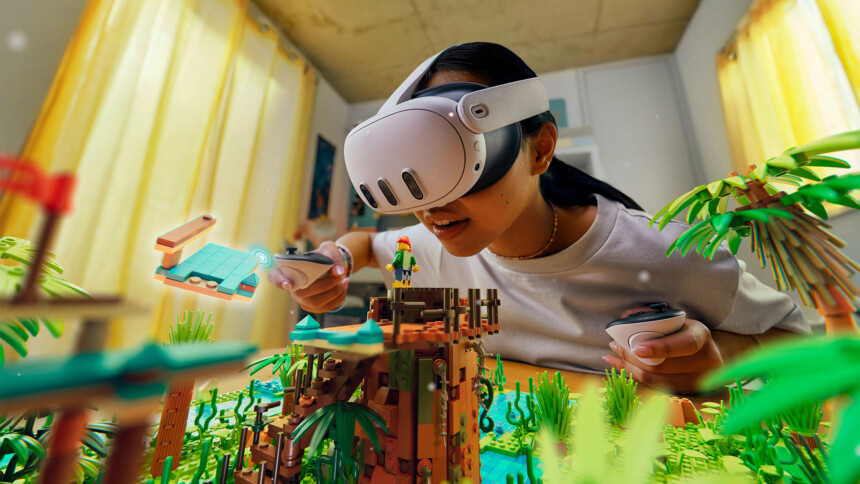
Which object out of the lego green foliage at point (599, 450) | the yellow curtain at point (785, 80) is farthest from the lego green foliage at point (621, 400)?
the yellow curtain at point (785, 80)

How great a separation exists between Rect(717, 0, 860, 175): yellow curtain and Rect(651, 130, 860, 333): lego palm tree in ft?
3.39

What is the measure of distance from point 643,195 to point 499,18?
3.56 feet

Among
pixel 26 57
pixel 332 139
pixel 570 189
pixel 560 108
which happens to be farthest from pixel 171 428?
pixel 560 108

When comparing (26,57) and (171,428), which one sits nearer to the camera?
(171,428)

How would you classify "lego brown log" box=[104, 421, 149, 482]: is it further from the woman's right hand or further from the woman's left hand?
the woman's left hand

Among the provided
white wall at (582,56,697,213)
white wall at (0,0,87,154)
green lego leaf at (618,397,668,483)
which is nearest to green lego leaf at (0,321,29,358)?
green lego leaf at (618,397,668,483)

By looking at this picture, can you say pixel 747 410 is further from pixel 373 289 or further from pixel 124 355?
pixel 373 289

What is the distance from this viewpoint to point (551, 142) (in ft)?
1.88

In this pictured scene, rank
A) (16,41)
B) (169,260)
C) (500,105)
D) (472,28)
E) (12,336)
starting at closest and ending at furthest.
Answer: (12,336), (169,260), (500,105), (16,41), (472,28)

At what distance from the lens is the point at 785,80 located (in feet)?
3.52

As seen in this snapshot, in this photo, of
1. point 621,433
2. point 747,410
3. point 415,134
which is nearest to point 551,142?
point 415,134

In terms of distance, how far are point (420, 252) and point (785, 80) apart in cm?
130

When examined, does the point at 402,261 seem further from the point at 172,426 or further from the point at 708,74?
the point at 708,74

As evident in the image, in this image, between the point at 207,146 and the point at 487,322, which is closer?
the point at 487,322
